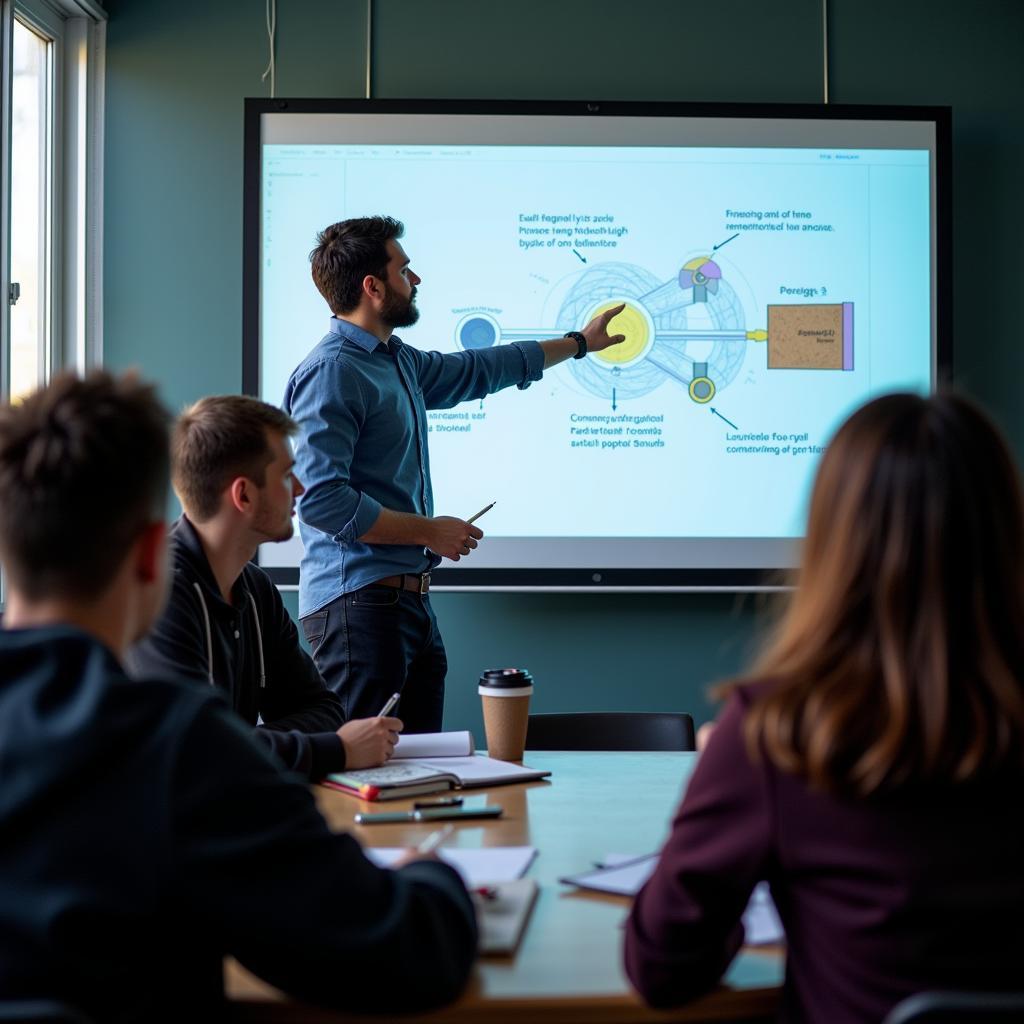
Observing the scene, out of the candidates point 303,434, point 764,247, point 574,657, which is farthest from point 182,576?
point 764,247

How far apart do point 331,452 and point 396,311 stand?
50cm

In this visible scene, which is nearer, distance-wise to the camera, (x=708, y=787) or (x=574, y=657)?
(x=708, y=787)

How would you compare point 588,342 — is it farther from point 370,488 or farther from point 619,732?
point 619,732

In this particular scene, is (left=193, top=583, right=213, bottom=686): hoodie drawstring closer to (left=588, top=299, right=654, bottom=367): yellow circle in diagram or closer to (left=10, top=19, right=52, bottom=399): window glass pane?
(left=10, top=19, right=52, bottom=399): window glass pane

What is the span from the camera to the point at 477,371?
3.31 m

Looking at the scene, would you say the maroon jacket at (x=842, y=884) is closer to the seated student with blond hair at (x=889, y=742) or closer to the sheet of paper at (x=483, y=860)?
the seated student with blond hair at (x=889, y=742)

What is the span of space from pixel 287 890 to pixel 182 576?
3.74 ft

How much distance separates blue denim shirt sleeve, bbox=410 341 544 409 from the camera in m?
3.30

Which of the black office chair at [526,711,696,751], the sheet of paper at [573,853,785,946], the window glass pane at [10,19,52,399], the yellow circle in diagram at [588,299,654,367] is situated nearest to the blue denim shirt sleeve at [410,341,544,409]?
the yellow circle in diagram at [588,299,654,367]

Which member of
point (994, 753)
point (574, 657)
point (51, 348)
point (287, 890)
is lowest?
point (574, 657)

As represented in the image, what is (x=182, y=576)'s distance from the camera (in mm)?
1985

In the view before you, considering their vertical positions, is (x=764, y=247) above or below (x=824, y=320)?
above

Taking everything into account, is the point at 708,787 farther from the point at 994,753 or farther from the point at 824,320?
the point at 824,320

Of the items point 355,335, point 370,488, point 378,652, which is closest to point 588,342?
point 355,335
